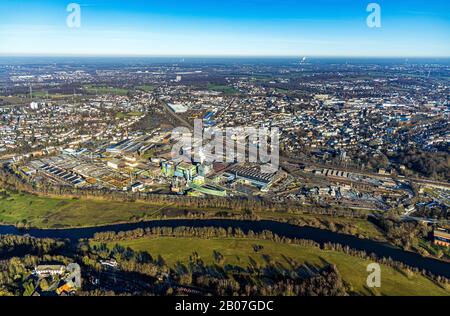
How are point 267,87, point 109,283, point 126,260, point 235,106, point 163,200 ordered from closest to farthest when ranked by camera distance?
point 109,283 < point 126,260 < point 163,200 < point 235,106 < point 267,87

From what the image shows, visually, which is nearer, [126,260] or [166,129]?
[126,260]

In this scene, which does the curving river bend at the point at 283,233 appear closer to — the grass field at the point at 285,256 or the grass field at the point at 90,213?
the grass field at the point at 90,213

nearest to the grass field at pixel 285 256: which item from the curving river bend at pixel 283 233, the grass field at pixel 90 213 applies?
the curving river bend at pixel 283 233

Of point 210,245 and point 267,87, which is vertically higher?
point 267,87

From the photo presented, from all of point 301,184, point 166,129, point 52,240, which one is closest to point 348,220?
point 301,184

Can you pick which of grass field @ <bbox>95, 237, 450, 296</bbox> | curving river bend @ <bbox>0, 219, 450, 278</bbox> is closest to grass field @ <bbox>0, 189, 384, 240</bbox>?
curving river bend @ <bbox>0, 219, 450, 278</bbox>

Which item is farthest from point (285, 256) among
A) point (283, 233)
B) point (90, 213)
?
point (90, 213)

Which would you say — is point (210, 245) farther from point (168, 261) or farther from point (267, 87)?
point (267, 87)
